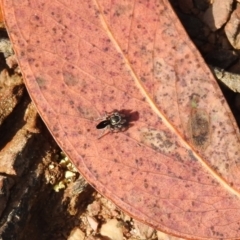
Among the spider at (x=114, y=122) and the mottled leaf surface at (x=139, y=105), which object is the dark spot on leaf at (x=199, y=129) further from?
the spider at (x=114, y=122)

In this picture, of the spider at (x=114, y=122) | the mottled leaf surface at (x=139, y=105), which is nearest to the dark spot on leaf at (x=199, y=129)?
the mottled leaf surface at (x=139, y=105)

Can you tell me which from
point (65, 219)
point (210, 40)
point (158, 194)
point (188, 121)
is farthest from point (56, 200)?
point (210, 40)

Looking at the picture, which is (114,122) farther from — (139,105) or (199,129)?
(199,129)

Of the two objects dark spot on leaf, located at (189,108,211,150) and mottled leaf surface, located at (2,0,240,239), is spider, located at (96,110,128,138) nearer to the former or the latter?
mottled leaf surface, located at (2,0,240,239)

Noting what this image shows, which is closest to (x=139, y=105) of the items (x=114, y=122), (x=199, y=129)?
(x=114, y=122)

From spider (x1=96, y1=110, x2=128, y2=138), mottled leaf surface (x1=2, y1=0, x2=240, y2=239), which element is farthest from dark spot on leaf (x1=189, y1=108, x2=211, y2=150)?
spider (x1=96, y1=110, x2=128, y2=138)
